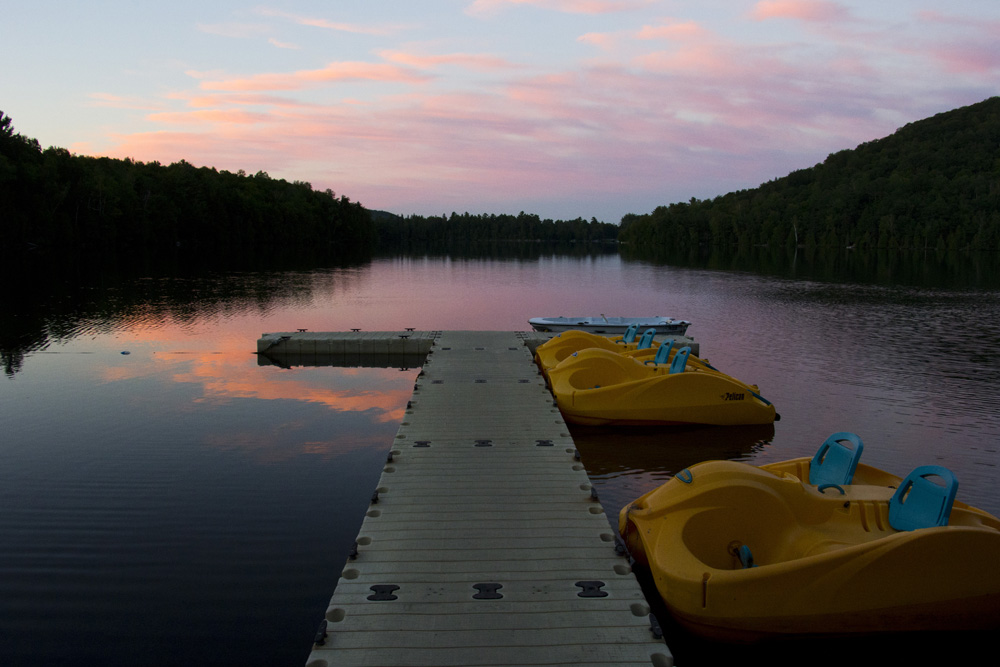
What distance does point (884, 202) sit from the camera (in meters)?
129

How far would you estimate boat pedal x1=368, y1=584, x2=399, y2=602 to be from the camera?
5.40 m

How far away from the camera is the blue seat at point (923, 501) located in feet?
19.2

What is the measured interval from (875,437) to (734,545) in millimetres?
8557

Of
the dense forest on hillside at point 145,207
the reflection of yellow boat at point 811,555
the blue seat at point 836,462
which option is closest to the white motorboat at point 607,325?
the blue seat at point 836,462

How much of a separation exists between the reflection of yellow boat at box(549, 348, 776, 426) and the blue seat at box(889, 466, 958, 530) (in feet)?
20.2

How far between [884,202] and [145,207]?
124246 mm

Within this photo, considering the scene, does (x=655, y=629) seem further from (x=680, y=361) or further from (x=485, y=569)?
(x=680, y=361)

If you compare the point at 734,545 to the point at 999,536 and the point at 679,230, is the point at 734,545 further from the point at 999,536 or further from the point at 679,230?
the point at 679,230

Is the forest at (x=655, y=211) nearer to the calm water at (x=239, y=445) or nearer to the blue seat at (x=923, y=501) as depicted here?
the calm water at (x=239, y=445)

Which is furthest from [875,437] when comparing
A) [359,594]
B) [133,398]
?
[133,398]

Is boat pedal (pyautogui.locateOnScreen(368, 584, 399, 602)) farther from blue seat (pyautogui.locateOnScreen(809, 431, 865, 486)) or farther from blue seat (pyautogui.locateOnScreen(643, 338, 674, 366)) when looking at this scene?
blue seat (pyautogui.locateOnScreen(643, 338, 674, 366))

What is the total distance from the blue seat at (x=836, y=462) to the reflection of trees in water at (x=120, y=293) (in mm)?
18113

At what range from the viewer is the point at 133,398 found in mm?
14852

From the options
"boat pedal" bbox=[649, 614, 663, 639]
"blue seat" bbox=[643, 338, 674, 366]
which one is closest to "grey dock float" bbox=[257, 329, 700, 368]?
"blue seat" bbox=[643, 338, 674, 366]
